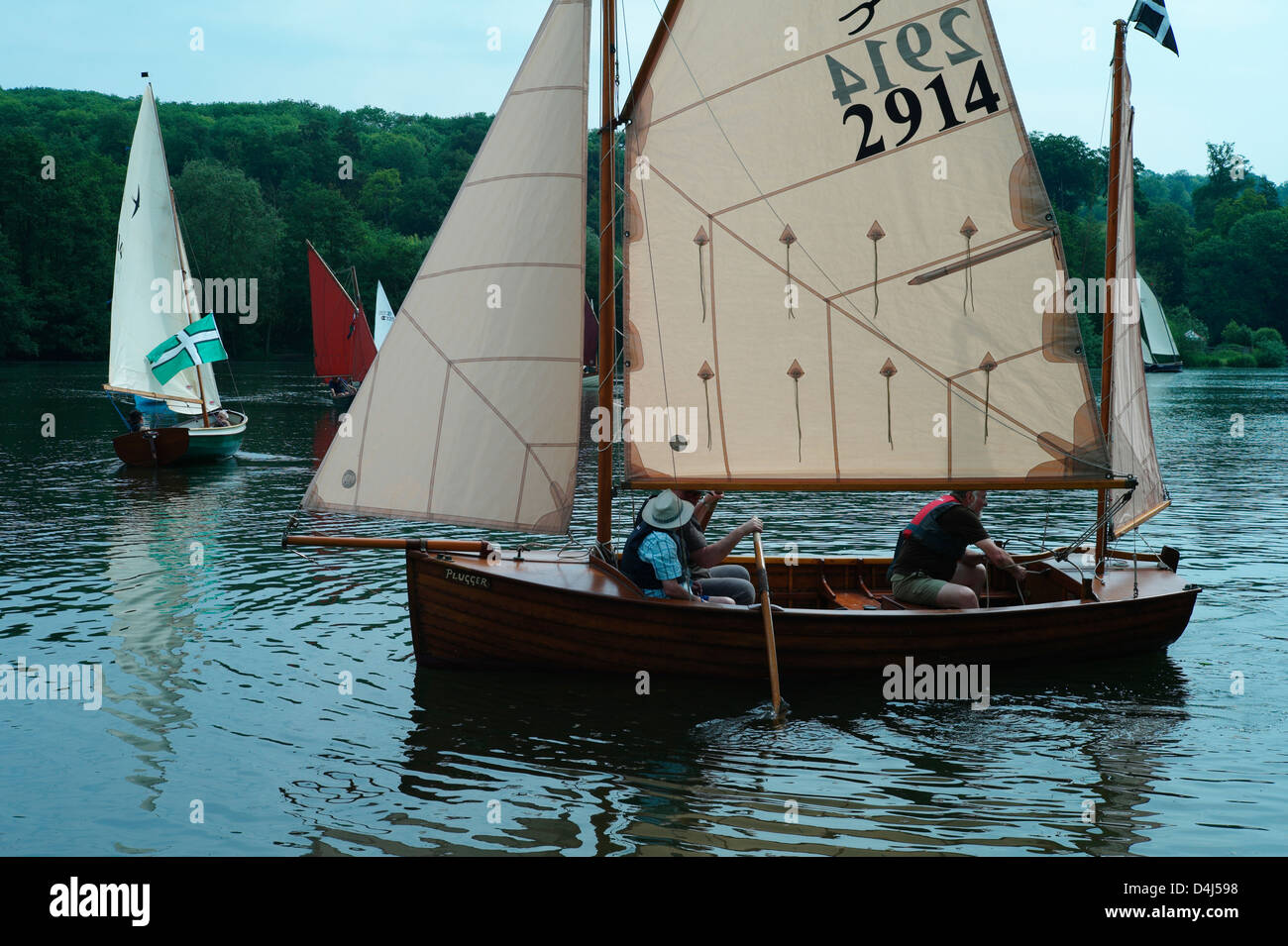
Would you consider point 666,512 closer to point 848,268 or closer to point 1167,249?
point 848,268

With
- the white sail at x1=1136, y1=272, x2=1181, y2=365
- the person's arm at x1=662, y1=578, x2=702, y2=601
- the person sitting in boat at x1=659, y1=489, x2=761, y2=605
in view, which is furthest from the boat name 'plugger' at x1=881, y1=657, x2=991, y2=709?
the white sail at x1=1136, y1=272, x2=1181, y2=365

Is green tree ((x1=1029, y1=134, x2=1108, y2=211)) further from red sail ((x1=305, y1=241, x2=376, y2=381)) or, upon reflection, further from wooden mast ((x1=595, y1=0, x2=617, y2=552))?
wooden mast ((x1=595, y1=0, x2=617, y2=552))

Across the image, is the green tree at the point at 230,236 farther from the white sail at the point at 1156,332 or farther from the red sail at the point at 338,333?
the white sail at the point at 1156,332

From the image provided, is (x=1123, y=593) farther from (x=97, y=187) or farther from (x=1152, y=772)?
(x=97, y=187)

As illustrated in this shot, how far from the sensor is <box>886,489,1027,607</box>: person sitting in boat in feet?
40.3

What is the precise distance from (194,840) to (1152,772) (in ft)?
25.6

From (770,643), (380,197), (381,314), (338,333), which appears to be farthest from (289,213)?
(770,643)

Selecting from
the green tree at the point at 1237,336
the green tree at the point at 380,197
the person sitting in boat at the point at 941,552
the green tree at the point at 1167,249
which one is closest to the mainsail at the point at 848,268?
the person sitting in boat at the point at 941,552

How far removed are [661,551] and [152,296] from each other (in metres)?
25.1

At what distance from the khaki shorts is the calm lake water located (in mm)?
1093

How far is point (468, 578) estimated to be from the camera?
11734 mm

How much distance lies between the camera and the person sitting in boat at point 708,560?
39.9 feet

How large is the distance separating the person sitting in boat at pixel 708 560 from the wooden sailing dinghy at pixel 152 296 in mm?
21245

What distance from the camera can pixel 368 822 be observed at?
8.94 metres
